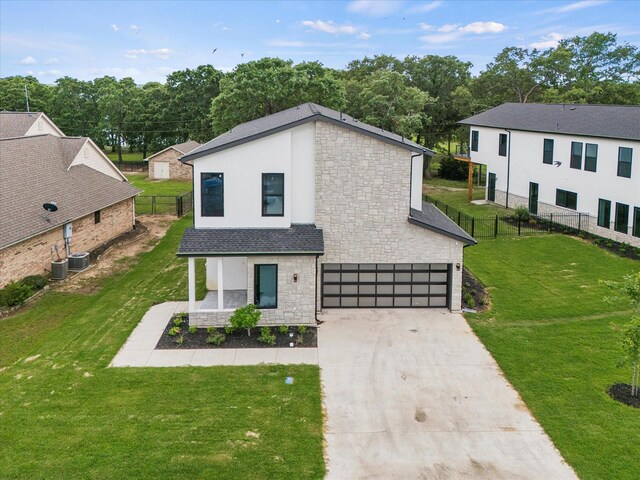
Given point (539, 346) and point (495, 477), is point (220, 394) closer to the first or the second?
point (495, 477)

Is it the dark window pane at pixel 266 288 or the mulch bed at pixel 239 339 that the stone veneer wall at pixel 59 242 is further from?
the dark window pane at pixel 266 288

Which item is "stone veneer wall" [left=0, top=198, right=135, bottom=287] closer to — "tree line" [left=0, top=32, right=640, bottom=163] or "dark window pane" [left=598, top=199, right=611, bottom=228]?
"tree line" [left=0, top=32, right=640, bottom=163]

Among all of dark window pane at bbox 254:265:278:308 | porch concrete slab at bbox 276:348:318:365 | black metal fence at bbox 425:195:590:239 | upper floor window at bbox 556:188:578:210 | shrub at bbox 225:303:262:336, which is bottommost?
porch concrete slab at bbox 276:348:318:365

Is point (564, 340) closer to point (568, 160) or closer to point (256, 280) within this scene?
point (256, 280)

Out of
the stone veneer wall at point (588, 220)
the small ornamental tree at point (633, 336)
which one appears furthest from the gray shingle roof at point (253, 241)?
the stone veneer wall at point (588, 220)

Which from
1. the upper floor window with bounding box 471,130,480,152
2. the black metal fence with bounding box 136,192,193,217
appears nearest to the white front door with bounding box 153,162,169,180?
the black metal fence with bounding box 136,192,193,217

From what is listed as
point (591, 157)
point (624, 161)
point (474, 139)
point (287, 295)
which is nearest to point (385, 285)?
point (287, 295)
